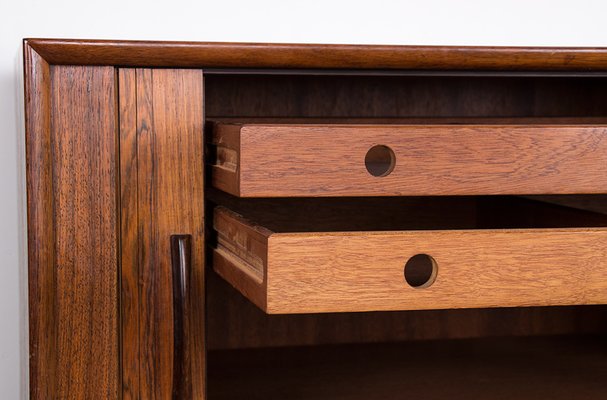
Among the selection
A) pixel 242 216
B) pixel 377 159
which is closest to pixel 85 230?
pixel 242 216

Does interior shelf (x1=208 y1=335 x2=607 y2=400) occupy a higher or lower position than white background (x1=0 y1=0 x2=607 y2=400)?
lower

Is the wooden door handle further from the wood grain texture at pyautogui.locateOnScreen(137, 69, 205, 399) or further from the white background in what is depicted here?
the white background

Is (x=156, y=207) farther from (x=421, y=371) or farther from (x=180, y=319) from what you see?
(x=421, y=371)

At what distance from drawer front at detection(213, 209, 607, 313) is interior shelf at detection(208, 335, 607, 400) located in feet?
1.03

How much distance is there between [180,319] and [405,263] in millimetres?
241

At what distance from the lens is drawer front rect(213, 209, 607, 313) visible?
804 mm

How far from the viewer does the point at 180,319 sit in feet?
3.07

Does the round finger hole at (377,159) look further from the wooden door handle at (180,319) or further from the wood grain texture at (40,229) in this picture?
the wood grain texture at (40,229)

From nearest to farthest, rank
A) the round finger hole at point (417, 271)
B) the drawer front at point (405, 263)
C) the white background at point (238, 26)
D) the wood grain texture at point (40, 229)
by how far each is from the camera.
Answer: the drawer front at point (405, 263)
the wood grain texture at point (40, 229)
the round finger hole at point (417, 271)
the white background at point (238, 26)

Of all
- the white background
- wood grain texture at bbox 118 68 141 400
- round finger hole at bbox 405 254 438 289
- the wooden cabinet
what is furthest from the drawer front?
the white background

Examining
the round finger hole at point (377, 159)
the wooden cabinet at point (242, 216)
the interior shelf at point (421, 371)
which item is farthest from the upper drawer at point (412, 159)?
the interior shelf at point (421, 371)

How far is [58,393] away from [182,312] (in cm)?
15

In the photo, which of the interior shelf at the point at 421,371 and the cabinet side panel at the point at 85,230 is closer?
the cabinet side panel at the point at 85,230

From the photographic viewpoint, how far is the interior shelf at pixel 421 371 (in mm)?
1164
